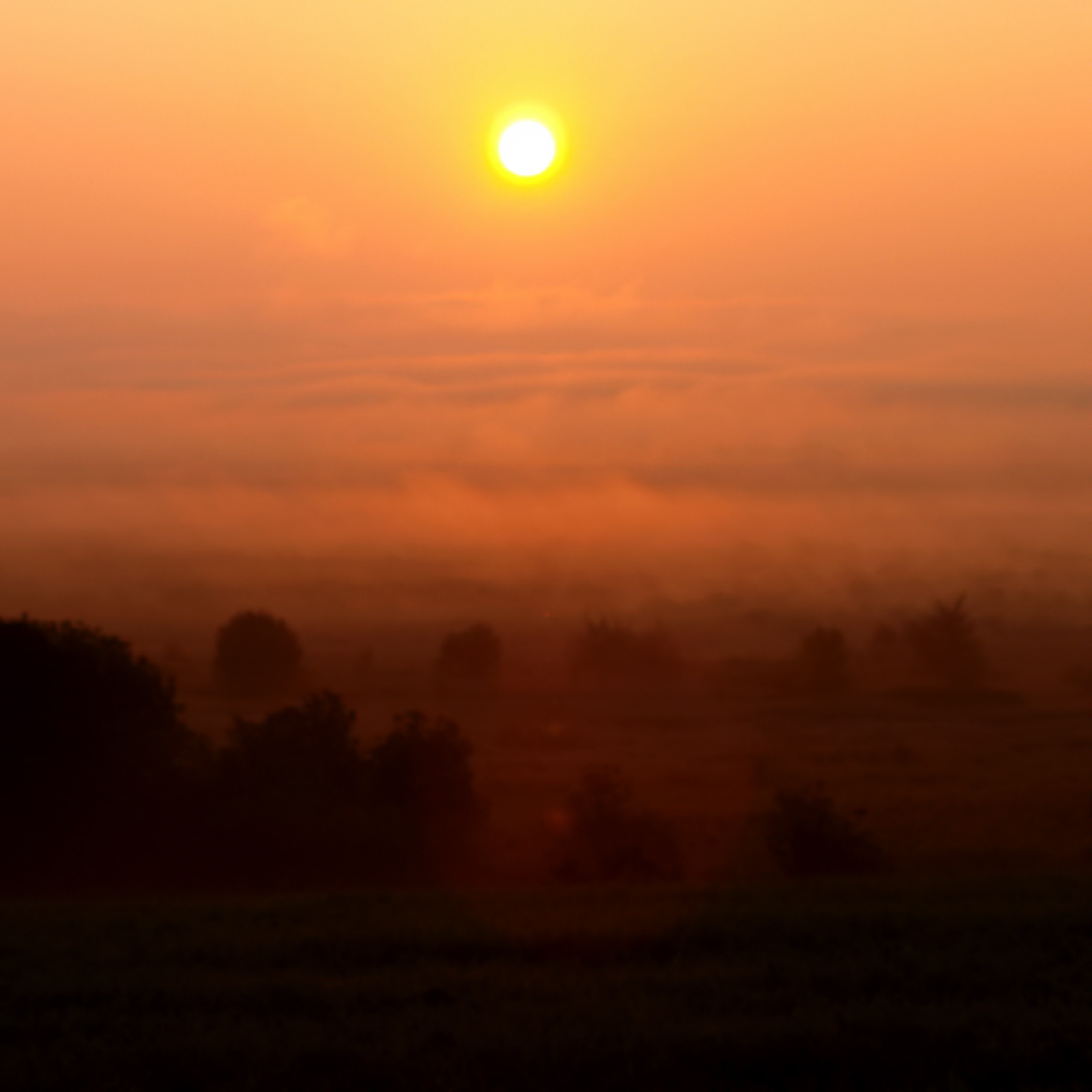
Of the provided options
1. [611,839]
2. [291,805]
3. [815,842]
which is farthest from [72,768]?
[815,842]

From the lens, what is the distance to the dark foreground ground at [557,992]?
30.6ft

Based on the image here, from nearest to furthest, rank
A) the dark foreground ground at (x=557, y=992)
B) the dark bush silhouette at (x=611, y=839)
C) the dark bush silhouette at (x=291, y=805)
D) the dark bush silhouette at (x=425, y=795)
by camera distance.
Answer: the dark foreground ground at (x=557, y=992), the dark bush silhouette at (x=291, y=805), the dark bush silhouette at (x=611, y=839), the dark bush silhouette at (x=425, y=795)

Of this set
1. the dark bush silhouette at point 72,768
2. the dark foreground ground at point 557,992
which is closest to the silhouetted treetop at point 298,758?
the dark bush silhouette at point 72,768

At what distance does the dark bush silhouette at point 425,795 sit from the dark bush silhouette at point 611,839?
2056mm

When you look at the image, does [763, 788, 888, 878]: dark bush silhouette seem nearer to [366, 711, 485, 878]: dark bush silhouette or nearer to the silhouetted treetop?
[366, 711, 485, 878]: dark bush silhouette

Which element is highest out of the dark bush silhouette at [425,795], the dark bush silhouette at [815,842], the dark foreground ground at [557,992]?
the dark bush silhouette at [425,795]

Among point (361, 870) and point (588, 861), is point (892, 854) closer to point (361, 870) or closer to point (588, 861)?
point (588, 861)

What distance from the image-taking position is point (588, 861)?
76.9 ft

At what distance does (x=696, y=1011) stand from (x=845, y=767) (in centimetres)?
3082

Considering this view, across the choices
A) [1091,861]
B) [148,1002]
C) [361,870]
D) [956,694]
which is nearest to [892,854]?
[1091,861]

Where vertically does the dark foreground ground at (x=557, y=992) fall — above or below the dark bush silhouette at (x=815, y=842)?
below

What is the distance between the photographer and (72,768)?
22.4m

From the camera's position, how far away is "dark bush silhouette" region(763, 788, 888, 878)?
2355 centimetres

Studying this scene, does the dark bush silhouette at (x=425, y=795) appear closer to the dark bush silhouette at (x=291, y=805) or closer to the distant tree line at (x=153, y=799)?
the distant tree line at (x=153, y=799)
